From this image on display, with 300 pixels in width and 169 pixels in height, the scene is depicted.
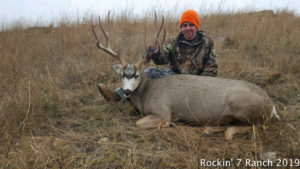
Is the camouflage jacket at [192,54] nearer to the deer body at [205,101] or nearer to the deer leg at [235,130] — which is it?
the deer body at [205,101]

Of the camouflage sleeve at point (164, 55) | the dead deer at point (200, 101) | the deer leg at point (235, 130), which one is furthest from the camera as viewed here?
the camouflage sleeve at point (164, 55)

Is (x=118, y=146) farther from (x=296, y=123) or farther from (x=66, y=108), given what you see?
(x=296, y=123)

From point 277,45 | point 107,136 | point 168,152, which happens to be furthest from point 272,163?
point 277,45

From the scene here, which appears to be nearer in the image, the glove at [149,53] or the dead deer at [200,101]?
the dead deer at [200,101]

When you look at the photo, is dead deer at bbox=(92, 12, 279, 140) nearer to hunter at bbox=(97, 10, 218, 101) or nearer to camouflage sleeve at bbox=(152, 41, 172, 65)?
camouflage sleeve at bbox=(152, 41, 172, 65)

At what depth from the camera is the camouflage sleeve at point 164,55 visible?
4.30 m

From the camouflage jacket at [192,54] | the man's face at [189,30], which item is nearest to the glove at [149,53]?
the camouflage jacket at [192,54]

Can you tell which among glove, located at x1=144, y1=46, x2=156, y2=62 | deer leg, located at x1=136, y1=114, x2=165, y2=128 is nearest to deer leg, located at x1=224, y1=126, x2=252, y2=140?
deer leg, located at x1=136, y1=114, x2=165, y2=128

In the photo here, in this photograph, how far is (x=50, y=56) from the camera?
5.78 m

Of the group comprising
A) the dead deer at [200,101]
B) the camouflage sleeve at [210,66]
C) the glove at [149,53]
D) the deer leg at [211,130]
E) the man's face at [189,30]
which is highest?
the man's face at [189,30]

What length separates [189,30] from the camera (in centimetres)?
438

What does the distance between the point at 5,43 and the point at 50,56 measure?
1467 millimetres

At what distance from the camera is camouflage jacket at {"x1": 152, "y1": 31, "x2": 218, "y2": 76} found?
4.39 meters

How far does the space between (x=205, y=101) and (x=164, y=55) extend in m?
1.31
